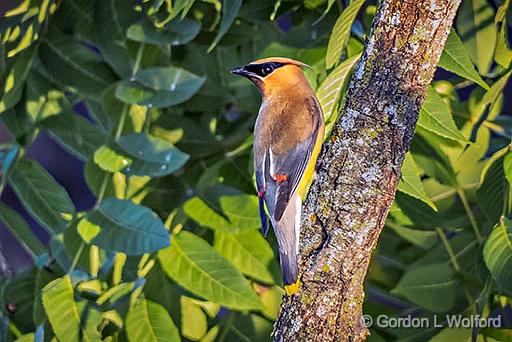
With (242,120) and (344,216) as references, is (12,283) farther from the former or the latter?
(344,216)

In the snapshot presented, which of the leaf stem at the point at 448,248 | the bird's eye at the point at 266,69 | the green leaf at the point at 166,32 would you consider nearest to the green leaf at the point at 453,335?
the leaf stem at the point at 448,248

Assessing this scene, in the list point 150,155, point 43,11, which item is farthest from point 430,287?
point 43,11

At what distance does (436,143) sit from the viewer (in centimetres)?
175

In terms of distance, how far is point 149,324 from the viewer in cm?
168

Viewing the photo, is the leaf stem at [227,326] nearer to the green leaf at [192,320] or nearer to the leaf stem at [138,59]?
the green leaf at [192,320]

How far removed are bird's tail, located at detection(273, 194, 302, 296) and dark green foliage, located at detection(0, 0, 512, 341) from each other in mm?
115

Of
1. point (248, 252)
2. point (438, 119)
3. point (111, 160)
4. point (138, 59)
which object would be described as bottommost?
point (248, 252)

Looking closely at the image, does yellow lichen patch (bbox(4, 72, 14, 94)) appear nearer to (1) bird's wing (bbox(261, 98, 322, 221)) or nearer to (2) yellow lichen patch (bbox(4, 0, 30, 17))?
(2) yellow lichen patch (bbox(4, 0, 30, 17))

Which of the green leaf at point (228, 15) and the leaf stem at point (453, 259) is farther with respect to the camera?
the leaf stem at point (453, 259)

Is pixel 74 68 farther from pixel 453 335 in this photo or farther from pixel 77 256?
pixel 453 335

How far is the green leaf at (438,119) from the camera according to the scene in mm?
1542

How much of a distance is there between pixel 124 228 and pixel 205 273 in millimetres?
158

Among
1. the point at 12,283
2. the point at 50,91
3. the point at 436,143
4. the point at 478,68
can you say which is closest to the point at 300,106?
the point at 436,143

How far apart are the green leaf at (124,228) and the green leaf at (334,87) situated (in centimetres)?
32
